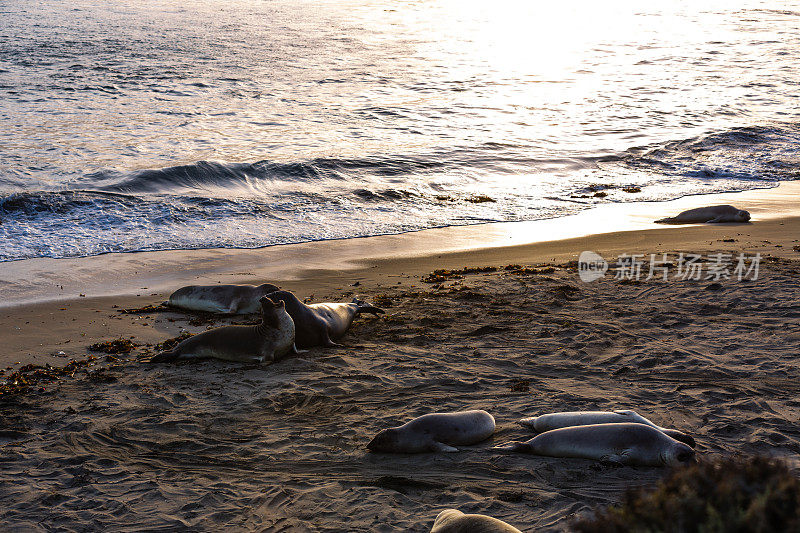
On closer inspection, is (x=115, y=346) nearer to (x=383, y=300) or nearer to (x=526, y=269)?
(x=383, y=300)

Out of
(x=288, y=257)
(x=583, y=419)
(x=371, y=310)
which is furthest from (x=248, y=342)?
(x=288, y=257)

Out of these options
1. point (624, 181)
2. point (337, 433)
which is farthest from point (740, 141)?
point (337, 433)

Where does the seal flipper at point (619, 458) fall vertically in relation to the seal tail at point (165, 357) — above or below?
above

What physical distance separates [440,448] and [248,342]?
2.38 meters

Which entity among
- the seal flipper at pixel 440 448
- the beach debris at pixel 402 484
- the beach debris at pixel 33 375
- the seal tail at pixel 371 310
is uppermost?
the seal tail at pixel 371 310

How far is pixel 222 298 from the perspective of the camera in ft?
25.0

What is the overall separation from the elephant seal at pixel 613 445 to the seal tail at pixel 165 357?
314cm

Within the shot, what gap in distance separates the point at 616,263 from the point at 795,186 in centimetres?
Answer: 746

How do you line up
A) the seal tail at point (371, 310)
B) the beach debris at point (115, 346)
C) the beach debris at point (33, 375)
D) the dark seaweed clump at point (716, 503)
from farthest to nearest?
the seal tail at point (371, 310), the beach debris at point (115, 346), the beach debris at point (33, 375), the dark seaweed clump at point (716, 503)

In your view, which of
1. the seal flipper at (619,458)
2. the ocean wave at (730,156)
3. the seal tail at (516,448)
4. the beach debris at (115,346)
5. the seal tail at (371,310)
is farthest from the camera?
the ocean wave at (730,156)

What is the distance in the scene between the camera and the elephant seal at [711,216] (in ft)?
36.2

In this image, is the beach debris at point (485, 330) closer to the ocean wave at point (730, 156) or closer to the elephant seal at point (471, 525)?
the elephant seal at point (471, 525)

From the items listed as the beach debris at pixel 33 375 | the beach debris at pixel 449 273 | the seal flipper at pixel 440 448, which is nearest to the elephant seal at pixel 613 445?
the seal flipper at pixel 440 448

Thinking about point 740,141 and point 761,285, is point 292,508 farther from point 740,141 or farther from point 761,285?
point 740,141
